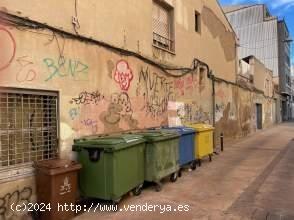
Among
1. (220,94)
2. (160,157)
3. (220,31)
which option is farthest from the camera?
(220,31)

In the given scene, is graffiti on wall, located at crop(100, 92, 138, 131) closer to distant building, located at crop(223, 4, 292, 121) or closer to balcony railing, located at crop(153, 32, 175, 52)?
balcony railing, located at crop(153, 32, 175, 52)


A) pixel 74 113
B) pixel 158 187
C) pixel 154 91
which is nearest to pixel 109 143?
pixel 74 113

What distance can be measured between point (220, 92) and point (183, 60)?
4609mm

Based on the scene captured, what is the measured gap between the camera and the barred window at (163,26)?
1006 centimetres

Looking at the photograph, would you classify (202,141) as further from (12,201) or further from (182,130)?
(12,201)

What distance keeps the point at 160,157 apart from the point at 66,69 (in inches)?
102

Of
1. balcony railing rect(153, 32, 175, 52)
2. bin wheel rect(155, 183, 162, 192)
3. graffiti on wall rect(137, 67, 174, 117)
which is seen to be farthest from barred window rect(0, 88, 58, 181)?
balcony railing rect(153, 32, 175, 52)

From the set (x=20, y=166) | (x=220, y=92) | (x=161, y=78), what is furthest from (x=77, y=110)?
(x=220, y=92)

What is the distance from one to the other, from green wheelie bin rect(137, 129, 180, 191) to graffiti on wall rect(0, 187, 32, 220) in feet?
7.78

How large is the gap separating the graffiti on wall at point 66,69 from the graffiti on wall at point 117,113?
107 cm

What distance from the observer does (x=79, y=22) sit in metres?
6.54

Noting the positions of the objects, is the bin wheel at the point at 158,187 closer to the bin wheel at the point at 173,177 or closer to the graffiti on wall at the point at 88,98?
the bin wheel at the point at 173,177

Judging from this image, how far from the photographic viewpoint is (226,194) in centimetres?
654

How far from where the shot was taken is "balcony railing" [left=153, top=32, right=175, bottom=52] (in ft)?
32.9
